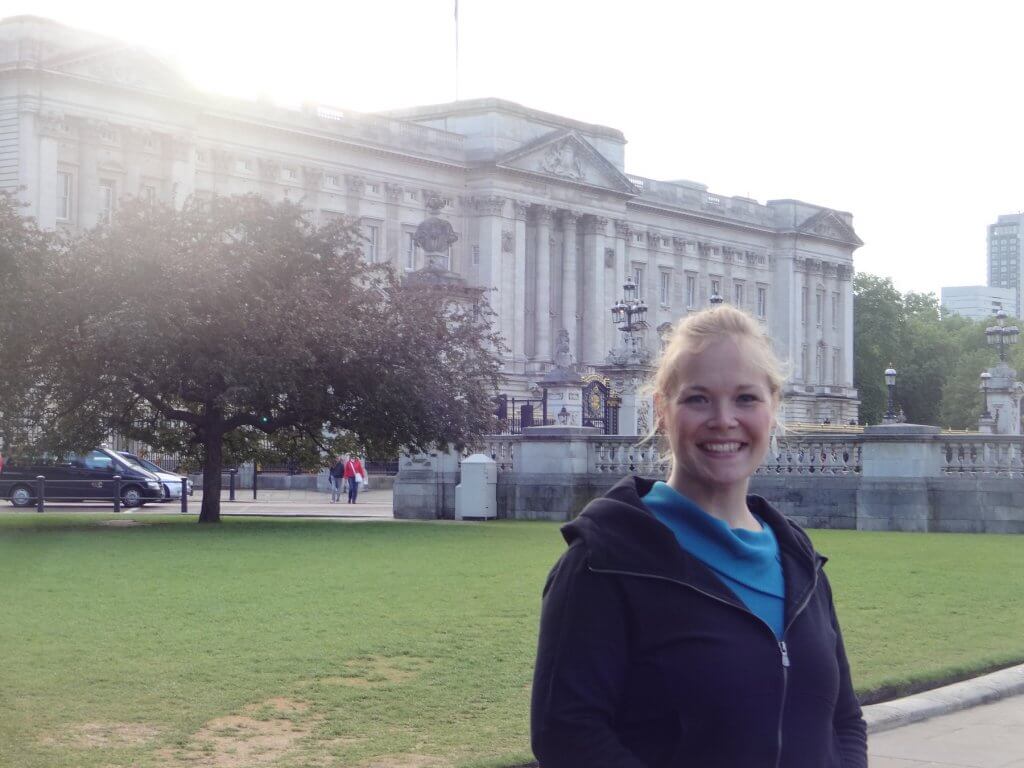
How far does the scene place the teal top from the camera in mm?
3943

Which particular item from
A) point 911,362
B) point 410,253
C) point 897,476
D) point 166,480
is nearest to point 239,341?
point 897,476

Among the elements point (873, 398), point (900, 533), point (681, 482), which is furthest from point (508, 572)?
point (873, 398)

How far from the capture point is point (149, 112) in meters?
75.7

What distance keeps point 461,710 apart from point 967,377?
124 meters

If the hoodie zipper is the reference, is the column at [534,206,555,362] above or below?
above

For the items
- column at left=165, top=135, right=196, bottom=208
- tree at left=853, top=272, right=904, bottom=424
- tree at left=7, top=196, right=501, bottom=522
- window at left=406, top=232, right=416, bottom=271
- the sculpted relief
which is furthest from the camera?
tree at left=853, top=272, right=904, bottom=424

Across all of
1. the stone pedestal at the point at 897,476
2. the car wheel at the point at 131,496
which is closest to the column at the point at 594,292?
the car wheel at the point at 131,496

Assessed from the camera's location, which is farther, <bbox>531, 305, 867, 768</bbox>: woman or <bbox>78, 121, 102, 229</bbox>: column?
<bbox>78, 121, 102, 229</bbox>: column

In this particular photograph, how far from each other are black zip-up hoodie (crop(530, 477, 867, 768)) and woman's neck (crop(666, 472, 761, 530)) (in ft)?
0.54

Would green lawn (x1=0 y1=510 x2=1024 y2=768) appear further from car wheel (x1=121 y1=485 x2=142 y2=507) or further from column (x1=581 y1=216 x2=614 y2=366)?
column (x1=581 y1=216 x2=614 y2=366)

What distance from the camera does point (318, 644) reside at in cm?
1266

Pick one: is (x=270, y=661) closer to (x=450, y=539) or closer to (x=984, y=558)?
(x=984, y=558)

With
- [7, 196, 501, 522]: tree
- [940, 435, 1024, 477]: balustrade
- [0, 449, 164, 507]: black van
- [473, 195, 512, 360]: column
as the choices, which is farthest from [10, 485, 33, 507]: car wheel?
[473, 195, 512, 360]: column

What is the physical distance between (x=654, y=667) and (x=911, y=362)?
132188 millimetres
